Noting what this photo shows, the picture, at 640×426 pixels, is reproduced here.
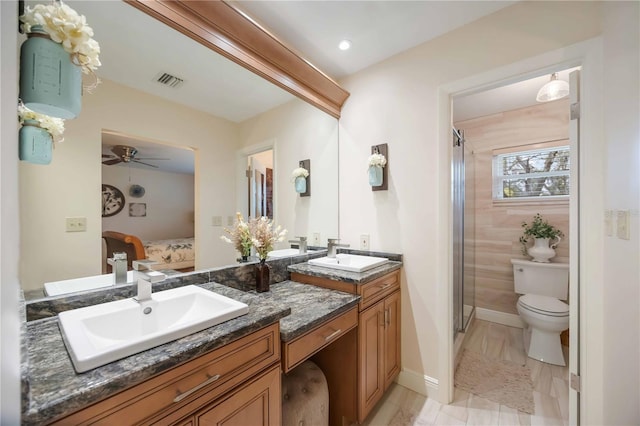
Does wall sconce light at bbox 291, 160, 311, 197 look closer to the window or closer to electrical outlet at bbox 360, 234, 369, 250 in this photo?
electrical outlet at bbox 360, 234, 369, 250

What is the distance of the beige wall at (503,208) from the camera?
2.61 metres

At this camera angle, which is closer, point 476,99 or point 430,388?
point 430,388

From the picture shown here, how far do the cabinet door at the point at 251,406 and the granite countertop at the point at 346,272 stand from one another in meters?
0.66

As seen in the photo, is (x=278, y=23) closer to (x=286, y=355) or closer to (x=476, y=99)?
(x=286, y=355)

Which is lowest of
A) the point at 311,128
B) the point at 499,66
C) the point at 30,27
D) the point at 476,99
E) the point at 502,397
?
the point at 502,397

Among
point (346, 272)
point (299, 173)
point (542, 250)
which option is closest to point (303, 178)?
point (299, 173)

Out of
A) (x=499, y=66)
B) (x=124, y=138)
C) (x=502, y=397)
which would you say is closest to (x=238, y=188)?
(x=124, y=138)

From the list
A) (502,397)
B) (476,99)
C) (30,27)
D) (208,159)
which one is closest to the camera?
(30,27)

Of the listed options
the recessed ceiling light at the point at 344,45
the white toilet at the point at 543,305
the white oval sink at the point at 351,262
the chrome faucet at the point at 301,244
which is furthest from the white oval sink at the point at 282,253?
the white toilet at the point at 543,305

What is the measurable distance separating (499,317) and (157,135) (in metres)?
3.66

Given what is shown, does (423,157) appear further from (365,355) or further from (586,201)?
(365,355)

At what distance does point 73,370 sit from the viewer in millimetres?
626

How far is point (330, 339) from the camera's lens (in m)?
1.25

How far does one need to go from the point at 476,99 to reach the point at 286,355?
2894 millimetres
